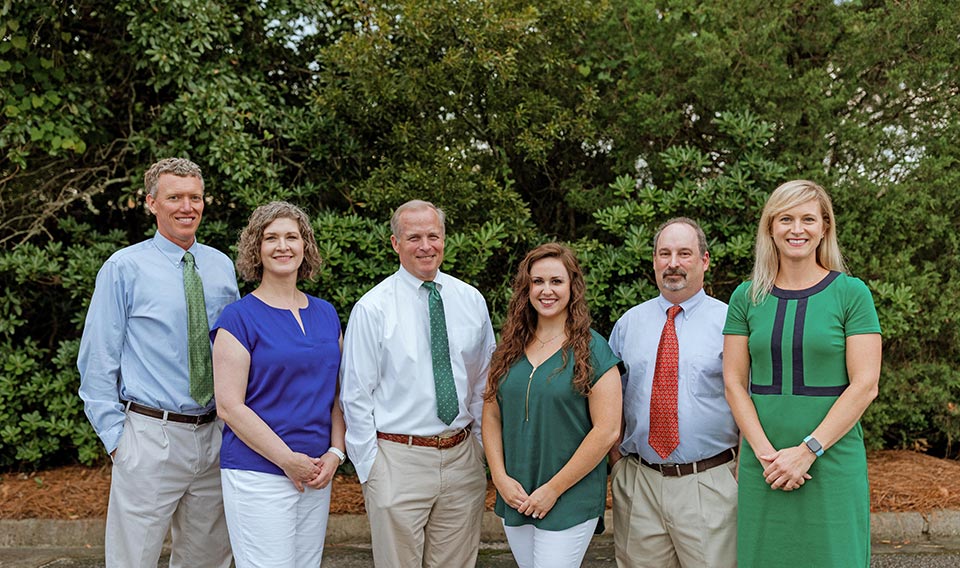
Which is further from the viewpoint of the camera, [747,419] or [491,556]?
[491,556]

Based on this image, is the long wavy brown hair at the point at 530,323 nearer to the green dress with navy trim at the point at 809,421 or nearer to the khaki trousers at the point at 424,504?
the khaki trousers at the point at 424,504

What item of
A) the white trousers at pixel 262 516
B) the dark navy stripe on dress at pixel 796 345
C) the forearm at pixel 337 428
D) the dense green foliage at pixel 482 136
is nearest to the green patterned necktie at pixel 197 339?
the white trousers at pixel 262 516

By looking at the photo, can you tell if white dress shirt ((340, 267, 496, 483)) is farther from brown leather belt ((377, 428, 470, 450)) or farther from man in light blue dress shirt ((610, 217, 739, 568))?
man in light blue dress shirt ((610, 217, 739, 568))

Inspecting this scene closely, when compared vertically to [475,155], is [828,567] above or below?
below

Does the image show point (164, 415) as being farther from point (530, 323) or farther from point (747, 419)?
point (747, 419)

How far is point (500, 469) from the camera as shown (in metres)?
3.44

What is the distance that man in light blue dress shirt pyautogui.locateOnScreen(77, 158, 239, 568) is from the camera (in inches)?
142

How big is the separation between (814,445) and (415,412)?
5.48 feet

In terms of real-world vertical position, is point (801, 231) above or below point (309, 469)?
above

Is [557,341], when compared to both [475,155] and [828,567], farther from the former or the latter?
[475,155]

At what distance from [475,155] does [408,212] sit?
2.60m

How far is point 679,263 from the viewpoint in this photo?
3.52 metres

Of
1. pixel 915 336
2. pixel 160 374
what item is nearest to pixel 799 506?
pixel 160 374

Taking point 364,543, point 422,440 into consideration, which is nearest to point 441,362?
point 422,440
